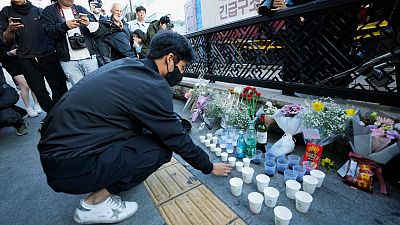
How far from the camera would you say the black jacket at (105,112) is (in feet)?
4.32

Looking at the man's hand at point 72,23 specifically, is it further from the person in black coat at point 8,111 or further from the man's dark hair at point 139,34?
the man's dark hair at point 139,34

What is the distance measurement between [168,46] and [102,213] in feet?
4.36

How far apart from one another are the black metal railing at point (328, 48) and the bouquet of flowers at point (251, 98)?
44 cm

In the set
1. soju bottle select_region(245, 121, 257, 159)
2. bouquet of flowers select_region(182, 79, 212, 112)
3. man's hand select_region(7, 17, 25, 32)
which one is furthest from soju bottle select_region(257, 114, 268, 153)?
man's hand select_region(7, 17, 25, 32)

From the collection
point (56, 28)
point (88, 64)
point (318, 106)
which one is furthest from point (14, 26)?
point (318, 106)

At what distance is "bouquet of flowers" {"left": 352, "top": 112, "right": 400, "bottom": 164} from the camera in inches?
66.1

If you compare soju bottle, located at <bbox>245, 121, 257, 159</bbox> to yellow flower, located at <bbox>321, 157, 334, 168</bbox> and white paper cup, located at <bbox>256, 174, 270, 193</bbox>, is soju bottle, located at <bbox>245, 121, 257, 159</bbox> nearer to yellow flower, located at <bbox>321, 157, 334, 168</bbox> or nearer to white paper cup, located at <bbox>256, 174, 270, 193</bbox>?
white paper cup, located at <bbox>256, 174, 270, 193</bbox>

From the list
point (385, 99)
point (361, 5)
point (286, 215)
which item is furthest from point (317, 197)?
point (361, 5)

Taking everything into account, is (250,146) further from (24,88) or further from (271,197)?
(24,88)

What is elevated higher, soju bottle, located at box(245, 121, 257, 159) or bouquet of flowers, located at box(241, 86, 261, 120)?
bouquet of flowers, located at box(241, 86, 261, 120)

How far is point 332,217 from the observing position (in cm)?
147

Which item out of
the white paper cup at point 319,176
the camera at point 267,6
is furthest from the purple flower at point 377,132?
the camera at point 267,6

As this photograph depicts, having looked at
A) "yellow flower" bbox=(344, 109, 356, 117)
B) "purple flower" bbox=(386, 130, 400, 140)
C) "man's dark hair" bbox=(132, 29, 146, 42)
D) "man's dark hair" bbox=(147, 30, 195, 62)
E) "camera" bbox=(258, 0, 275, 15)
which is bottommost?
"purple flower" bbox=(386, 130, 400, 140)

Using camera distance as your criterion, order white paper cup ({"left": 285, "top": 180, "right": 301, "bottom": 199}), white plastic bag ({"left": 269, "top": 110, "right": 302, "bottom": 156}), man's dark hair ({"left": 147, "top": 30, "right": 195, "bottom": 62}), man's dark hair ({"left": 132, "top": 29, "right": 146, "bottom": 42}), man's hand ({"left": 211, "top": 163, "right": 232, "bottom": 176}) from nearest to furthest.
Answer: man's dark hair ({"left": 147, "top": 30, "right": 195, "bottom": 62}), white paper cup ({"left": 285, "top": 180, "right": 301, "bottom": 199}), man's hand ({"left": 211, "top": 163, "right": 232, "bottom": 176}), white plastic bag ({"left": 269, "top": 110, "right": 302, "bottom": 156}), man's dark hair ({"left": 132, "top": 29, "right": 146, "bottom": 42})
